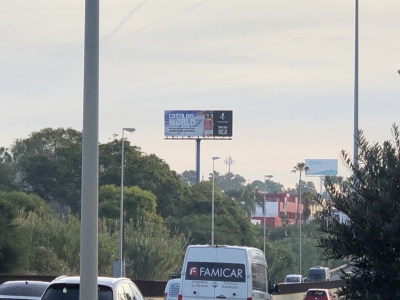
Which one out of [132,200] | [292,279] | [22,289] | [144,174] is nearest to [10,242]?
[22,289]

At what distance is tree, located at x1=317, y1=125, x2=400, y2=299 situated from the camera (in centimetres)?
923

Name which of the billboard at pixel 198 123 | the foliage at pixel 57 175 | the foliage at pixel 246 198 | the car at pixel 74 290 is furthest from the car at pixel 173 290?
the foliage at pixel 246 198

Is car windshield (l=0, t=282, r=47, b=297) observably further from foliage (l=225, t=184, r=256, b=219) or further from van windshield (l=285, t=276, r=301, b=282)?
foliage (l=225, t=184, r=256, b=219)

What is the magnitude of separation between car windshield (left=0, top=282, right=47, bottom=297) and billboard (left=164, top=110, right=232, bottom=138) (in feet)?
265

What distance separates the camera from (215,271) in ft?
65.7

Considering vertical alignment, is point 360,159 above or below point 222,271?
above

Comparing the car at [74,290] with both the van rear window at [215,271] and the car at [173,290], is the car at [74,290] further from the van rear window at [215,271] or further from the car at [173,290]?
the car at [173,290]

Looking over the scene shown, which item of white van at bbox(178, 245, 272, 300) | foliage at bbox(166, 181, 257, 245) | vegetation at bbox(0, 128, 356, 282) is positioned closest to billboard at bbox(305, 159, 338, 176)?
vegetation at bbox(0, 128, 356, 282)

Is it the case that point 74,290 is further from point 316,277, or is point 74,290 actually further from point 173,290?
point 316,277

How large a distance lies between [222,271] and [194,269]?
0.76m

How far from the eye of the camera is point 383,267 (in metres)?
9.32

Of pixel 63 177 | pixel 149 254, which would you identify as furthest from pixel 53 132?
pixel 149 254

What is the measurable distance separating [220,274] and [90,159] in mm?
11001

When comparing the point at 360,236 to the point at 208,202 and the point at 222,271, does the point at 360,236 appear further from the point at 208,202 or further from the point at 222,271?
the point at 208,202
